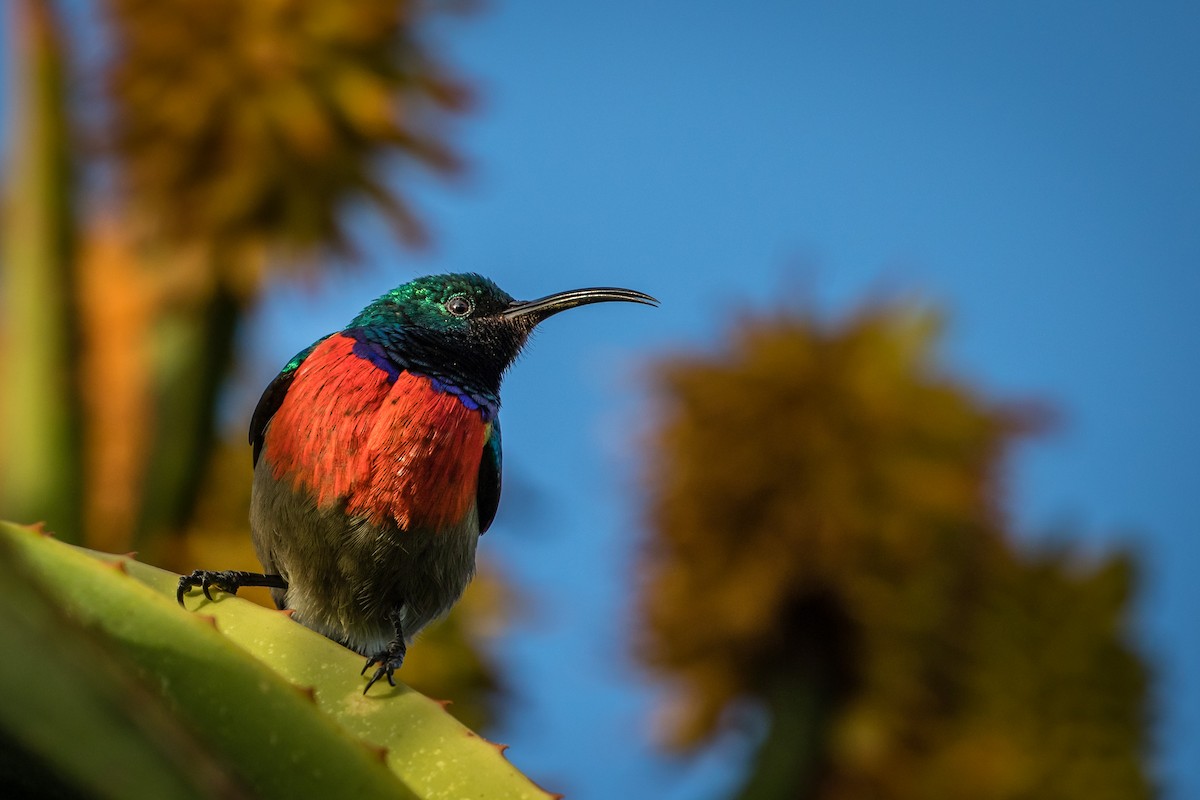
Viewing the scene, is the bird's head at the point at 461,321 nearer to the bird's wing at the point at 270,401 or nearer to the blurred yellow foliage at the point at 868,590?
the bird's wing at the point at 270,401

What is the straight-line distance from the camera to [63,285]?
3504 mm

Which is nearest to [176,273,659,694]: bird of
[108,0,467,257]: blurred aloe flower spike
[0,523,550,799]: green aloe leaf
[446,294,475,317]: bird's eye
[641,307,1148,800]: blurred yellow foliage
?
[446,294,475,317]: bird's eye

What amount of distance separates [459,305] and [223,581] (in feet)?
1.38

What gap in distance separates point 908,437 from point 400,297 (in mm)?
4127

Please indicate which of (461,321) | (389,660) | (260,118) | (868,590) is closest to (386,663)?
(389,660)

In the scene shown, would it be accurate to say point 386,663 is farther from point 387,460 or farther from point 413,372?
point 413,372

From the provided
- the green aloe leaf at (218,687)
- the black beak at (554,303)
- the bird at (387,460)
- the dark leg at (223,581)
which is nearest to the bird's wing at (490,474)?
the bird at (387,460)

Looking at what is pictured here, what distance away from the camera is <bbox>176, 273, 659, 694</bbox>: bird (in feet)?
A: 4.69

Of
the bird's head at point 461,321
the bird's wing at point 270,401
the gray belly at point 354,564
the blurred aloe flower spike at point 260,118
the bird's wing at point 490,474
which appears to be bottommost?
the gray belly at point 354,564

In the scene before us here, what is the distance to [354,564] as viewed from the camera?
1.45 meters

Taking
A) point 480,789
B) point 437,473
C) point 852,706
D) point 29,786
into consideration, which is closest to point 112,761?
point 29,786

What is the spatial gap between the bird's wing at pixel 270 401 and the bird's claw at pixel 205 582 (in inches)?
7.0

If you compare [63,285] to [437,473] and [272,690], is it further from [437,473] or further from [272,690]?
[272,690]

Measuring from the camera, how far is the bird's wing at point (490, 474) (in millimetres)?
1603
